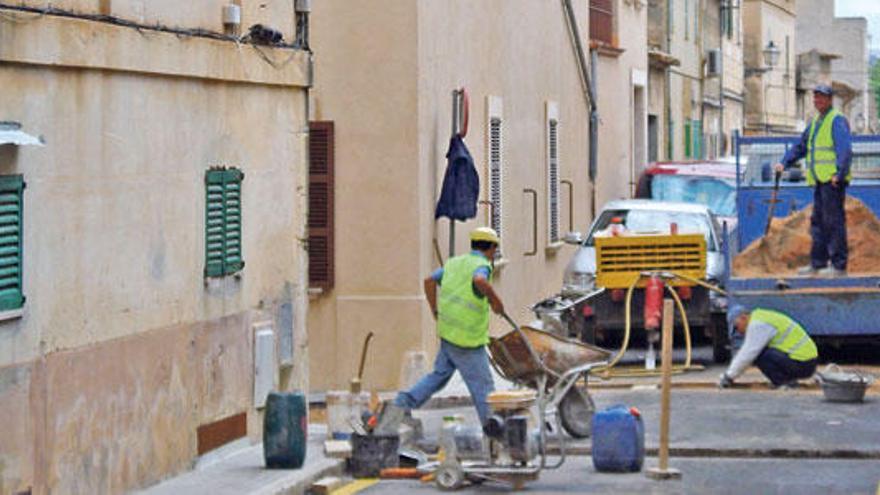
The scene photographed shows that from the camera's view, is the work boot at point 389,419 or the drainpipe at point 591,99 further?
the drainpipe at point 591,99

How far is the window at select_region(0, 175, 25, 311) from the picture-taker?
39.8 feet

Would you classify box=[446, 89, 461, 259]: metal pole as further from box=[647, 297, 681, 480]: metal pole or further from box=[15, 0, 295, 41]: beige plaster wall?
box=[647, 297, 681, 480]: metal pole

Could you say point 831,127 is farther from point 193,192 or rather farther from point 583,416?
point 193,192

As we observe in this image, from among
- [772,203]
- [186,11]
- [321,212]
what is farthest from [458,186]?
[186,11]

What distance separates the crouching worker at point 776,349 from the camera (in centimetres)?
2014

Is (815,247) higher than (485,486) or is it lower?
higher

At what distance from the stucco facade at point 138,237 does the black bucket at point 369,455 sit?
3.31 ft

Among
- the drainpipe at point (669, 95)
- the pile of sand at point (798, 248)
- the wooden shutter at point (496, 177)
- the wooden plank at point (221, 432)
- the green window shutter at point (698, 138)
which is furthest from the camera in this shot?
the green window shutter at point (698, 138)

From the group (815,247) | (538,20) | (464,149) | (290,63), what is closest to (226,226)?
(290,63)

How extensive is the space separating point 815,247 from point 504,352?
21.9 ft

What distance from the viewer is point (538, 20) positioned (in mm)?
29688

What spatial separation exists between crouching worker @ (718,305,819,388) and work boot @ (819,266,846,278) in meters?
1.54

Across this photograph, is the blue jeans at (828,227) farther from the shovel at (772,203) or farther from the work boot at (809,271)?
the shovel at (772,203)

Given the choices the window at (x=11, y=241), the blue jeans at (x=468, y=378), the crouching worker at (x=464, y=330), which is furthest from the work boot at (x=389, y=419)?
the window at (x=11, y=241)
